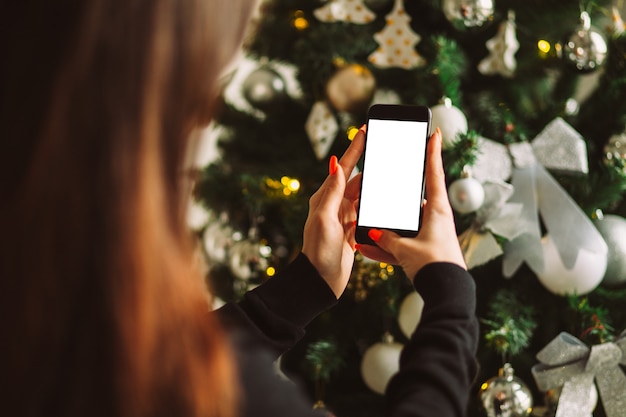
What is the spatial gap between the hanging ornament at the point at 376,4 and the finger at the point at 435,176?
1.81 feet

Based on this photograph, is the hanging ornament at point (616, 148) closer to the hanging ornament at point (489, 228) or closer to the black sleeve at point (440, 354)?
the hanging ornament at point (489, 228)

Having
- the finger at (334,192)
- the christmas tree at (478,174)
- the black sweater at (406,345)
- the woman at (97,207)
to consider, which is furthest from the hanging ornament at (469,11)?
the woman at (97,207)

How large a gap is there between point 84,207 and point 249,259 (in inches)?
31.5

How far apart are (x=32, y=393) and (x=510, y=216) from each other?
801mm

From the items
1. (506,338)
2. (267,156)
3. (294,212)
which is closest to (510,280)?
(506,338)

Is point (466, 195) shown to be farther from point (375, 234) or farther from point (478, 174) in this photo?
point (375, 234)

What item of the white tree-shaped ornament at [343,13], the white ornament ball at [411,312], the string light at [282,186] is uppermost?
the white tree-shaped ornament at [343,13]

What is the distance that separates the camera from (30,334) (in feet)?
1.30

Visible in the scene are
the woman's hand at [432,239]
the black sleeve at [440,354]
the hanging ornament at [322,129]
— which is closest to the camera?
the black sleeve at [440,354]

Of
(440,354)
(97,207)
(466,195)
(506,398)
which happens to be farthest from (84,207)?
(506,398)

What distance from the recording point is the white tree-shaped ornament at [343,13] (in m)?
1.19

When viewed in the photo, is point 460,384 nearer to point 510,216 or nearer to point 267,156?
point 510,216

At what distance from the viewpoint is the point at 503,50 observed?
1104 millimetres

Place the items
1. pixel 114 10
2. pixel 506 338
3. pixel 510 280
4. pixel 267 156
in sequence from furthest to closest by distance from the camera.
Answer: pixel 267 156 → pixel 510 280 → pixel 506 338 → pixel 114 10
